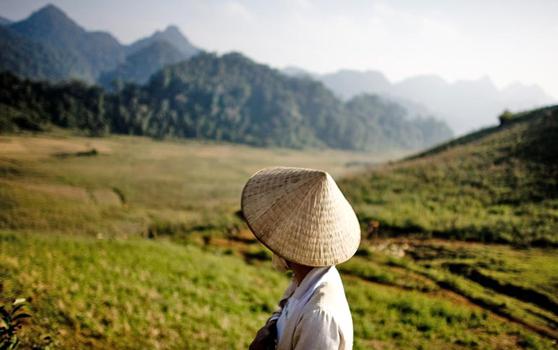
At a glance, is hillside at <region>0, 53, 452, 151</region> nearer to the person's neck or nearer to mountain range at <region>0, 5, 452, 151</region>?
mountain range at <region>0, 5, 452, 151</region>

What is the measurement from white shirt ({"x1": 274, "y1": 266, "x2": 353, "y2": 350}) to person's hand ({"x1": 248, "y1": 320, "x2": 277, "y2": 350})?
0.18 ft

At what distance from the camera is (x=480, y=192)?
16.7 metres

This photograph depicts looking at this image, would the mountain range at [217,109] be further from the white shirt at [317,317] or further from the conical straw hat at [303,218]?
the white shirt at [317,317]

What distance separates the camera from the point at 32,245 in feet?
30.4

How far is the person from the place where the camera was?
5.88 ft

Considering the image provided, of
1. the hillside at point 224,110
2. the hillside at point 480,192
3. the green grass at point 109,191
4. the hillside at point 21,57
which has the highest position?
the hillside at point 21,57

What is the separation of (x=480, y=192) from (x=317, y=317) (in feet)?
58.2

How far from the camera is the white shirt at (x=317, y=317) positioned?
1.74 meters

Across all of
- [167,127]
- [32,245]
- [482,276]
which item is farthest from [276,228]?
[167,127]

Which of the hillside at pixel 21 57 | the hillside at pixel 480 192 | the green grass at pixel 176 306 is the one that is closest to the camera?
the green grass at pixel 176 306

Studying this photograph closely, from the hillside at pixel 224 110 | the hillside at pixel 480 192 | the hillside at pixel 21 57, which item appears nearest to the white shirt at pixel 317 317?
the hillside at pixel 480 192

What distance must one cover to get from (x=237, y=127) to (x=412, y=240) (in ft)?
344

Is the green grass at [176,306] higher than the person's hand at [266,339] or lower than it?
lower

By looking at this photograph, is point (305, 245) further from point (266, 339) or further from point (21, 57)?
point (21, 57)
